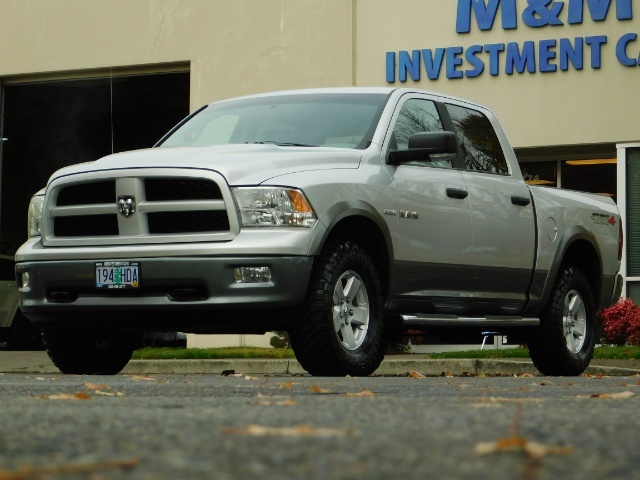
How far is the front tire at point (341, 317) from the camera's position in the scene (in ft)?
25.9

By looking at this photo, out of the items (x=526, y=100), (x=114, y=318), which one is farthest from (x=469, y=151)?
(x=526, y=100)

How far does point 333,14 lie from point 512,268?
34.0ft

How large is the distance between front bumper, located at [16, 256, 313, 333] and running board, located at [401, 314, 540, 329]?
1099 millimetres

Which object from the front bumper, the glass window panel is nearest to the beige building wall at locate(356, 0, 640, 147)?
the glass window panel

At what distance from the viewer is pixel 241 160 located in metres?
8.03

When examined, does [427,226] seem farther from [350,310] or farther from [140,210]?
[140,210]

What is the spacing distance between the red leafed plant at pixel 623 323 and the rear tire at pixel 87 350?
756 cm

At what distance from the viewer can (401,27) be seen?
62.2ft

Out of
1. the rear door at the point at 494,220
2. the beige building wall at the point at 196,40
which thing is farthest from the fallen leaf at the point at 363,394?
the beige building wall at the point at 196,40

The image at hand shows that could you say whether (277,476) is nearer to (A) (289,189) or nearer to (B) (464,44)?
(A) (289,189)

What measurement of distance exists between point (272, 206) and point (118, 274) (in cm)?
102

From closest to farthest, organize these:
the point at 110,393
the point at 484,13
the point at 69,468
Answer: the point at 69,468 → the point at 110,393 → the point at 484,13

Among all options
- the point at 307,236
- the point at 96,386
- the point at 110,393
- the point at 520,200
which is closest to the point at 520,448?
the point at 110,393

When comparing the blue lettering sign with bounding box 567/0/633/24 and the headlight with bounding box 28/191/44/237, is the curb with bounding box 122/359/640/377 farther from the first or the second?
the blue lettering sign with bounding box 567/0/633/24
